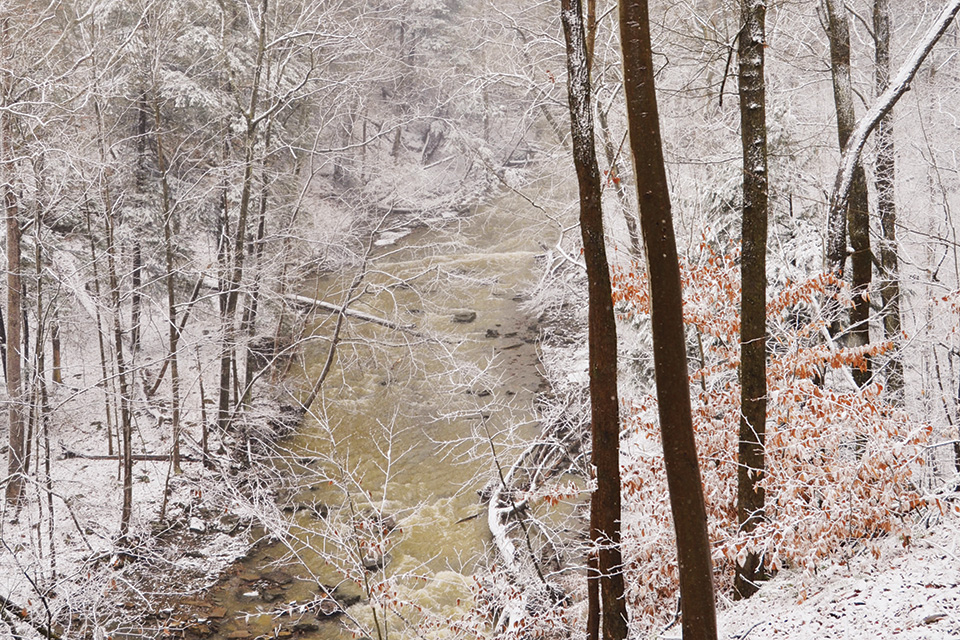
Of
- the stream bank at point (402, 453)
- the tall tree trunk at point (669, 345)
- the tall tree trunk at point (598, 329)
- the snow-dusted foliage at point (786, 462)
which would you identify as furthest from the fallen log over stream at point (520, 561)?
the tall tree trunk at point (669, 345)

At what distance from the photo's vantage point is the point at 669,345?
160 inches

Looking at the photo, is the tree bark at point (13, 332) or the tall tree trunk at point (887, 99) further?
the tree bark at point (13, 332)

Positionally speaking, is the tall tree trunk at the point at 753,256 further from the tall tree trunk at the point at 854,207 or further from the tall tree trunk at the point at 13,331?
the tall tree trunk at the point at 13,331

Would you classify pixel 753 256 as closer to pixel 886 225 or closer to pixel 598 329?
pixel 598 329

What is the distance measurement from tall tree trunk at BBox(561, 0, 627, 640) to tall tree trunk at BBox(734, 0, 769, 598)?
4.12 feet

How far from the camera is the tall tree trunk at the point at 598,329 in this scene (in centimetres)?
587

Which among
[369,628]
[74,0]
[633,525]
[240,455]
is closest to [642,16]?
[633,525]

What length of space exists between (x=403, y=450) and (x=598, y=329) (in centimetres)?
960

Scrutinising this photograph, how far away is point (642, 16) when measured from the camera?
13.5 ft

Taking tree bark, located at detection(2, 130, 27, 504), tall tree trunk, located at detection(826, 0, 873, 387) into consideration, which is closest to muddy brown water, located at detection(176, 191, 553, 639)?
tree bark, located at detection(2, 130, 27, 504)

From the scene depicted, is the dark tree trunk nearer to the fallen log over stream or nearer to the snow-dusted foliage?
the fallen log over stream

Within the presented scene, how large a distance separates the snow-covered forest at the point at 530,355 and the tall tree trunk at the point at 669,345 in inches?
0.9

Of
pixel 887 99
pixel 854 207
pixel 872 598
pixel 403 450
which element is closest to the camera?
pixel 872 598

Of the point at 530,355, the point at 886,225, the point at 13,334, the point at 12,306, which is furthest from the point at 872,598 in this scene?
the point at 12,306
